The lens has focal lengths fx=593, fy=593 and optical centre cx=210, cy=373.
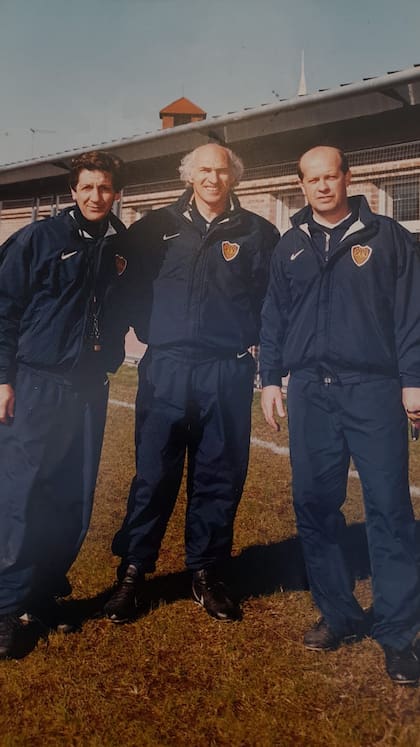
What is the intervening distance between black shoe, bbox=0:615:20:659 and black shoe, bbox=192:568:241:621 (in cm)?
86

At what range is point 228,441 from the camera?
112 inches

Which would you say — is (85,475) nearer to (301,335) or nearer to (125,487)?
(301,335)

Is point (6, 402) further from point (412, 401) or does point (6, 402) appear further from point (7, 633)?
point (412, 401)

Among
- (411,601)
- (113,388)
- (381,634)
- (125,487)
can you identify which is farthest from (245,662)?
(113,388)

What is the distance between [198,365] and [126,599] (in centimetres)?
114

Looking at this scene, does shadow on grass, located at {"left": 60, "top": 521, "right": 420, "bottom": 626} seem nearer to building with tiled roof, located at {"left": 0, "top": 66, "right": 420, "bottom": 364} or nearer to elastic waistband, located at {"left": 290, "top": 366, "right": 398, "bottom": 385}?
elastic waistband, located at {"left": 290, "top": 366, "right": 398, "bottom": 385}

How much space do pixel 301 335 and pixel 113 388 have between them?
22.9 feet

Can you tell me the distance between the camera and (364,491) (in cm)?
246

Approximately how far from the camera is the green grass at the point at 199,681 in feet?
6.57

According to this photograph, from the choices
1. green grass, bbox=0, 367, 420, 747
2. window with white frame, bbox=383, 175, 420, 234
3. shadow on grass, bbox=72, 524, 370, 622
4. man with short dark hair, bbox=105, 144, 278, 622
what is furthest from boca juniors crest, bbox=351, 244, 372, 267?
window with white frame, bbox=383, 175, 420, 234

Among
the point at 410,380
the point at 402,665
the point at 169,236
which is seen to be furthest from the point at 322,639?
the point at 169,236

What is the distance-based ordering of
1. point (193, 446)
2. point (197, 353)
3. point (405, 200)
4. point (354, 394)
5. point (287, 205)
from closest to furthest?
point (354, 394) → point (197, 353) → point (193, 446) → point (405, 200) → point (287, 205)

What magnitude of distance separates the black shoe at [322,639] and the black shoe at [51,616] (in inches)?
40.5

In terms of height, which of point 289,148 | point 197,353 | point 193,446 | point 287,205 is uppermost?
point 289,148
